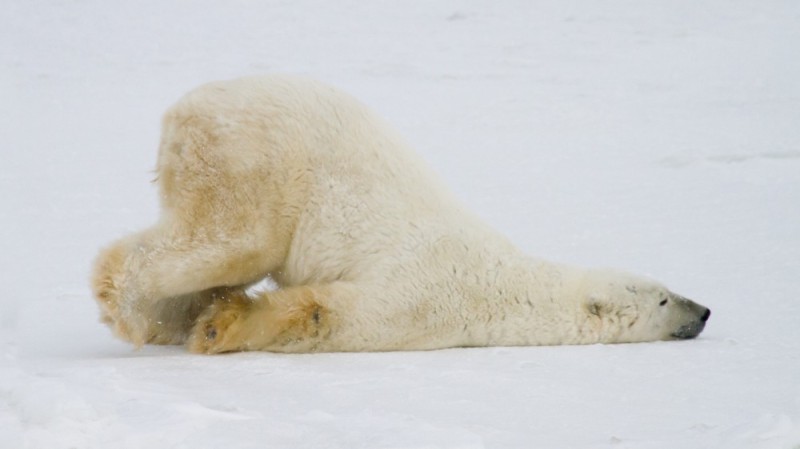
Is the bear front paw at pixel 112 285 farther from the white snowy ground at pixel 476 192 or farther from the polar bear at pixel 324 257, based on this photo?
the white snowy ground at pixel 476 192

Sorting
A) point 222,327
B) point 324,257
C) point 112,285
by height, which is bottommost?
point 222,327

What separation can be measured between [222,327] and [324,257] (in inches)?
19.5

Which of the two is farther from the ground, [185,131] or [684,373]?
[185,131]

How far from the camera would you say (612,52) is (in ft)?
41.2

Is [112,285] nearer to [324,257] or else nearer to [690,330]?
[324,257]

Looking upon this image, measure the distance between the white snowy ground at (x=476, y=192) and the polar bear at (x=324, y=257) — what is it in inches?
7.6

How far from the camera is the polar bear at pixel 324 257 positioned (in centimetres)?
444

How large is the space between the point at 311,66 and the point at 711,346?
7825mm

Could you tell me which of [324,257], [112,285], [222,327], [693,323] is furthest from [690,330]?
[112,285]

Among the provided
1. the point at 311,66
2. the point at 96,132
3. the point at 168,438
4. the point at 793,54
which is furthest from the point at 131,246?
the point at 793,54

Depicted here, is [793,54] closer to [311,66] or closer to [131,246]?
[311,66]

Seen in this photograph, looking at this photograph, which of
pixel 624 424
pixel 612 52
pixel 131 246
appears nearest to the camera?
pixel 624 424

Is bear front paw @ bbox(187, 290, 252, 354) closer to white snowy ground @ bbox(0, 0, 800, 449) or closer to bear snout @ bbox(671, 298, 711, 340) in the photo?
white snowy ground @ bbox(0, 0, 800, 449)

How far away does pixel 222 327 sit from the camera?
4477 mm
